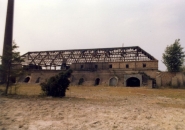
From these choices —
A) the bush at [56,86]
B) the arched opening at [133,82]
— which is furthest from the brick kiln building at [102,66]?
the bush at [56,86]

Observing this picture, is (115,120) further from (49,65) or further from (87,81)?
(49,65)

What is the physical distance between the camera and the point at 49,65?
124 feet

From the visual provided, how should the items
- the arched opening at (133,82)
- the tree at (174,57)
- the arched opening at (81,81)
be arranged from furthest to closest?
the arched opening at (81,81) < the arched opening at (133,82) < the tree at (174,57)

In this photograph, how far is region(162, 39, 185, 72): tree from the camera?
2880cm

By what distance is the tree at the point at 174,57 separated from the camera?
28.8 meters

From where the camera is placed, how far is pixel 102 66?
110ft

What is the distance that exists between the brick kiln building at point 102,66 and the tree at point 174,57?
2066 millimetres

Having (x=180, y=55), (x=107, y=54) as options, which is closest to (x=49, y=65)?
(x=107, y=54)

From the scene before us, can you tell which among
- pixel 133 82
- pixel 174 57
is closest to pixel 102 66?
pixel 133 82

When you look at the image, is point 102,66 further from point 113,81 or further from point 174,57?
point 174,57

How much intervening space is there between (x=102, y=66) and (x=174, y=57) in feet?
40.9

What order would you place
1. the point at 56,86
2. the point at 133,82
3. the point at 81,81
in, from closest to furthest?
1. the point at 56,86
2. the point at 133,82
3. the point at 81,81

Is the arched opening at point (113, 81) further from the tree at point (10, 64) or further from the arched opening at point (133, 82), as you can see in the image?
the tree at point (10, 64)

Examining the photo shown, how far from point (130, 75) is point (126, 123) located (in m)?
24.6
